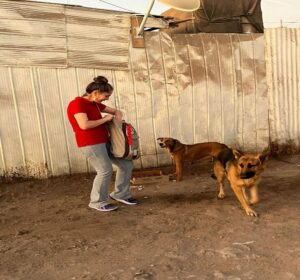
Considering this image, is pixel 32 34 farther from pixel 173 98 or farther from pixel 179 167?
pixel 179 167

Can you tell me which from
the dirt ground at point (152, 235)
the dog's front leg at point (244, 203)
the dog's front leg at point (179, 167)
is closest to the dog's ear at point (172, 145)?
the dog's front leg at point (179, 167)

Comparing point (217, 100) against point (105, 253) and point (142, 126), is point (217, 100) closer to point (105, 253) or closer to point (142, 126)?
point (142, 126)

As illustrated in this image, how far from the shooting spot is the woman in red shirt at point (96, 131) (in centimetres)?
507

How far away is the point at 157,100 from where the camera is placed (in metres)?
7.82

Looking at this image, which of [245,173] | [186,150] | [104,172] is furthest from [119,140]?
[186,150]

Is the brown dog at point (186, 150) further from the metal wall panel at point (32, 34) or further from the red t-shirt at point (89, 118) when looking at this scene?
the red t-shirt at point (89, 118)

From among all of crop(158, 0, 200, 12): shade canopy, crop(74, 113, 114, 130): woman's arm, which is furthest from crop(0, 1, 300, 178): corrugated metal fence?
crop(74, 113, 114, 130): woman's arm

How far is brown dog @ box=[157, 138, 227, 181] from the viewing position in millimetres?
7418

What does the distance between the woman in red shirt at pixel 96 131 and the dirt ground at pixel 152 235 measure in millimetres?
289

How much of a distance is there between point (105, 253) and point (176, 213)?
4.64 ft

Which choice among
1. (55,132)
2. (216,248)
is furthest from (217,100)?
(216,248)

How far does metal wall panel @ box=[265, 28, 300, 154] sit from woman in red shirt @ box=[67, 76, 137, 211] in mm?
4325

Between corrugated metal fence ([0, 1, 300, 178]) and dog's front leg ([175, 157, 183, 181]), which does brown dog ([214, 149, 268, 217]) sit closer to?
dog's front leg ([175, 157, 183, 181])

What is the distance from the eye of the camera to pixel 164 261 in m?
3.90
